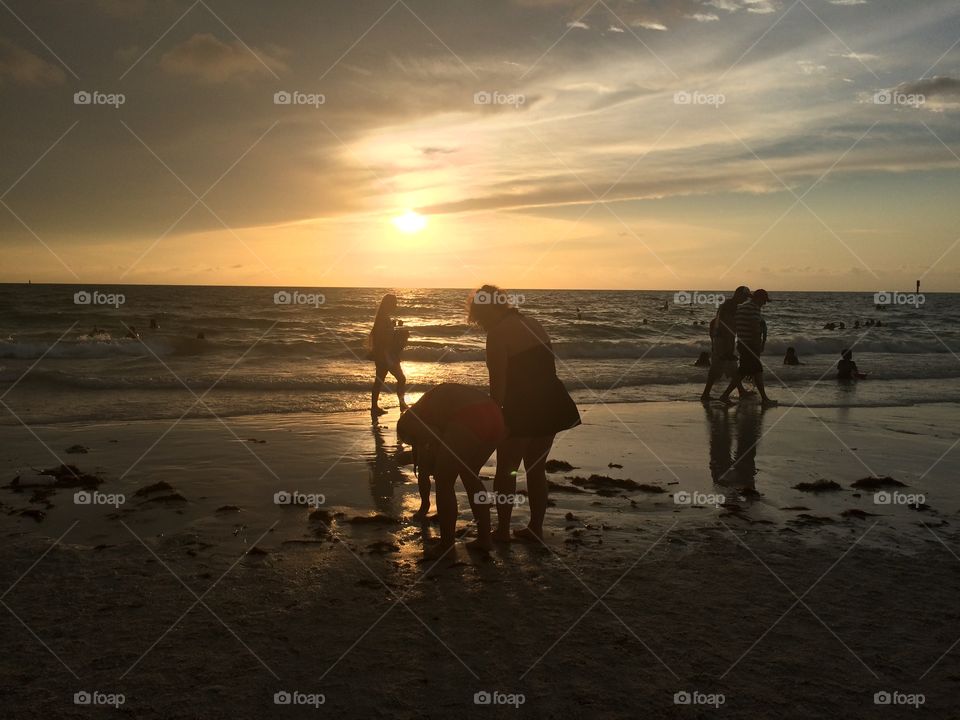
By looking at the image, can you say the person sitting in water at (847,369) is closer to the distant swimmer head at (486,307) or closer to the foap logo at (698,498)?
the foap logo at (698,498)

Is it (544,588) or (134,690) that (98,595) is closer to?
(134,690)

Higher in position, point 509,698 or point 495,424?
point 495,424

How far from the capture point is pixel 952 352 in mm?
34625

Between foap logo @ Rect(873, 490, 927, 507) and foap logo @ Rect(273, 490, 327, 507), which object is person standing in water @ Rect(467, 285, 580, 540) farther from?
foap logo @ Rect(873, 490, 927, 507)

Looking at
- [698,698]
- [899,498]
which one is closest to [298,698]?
[698,698]

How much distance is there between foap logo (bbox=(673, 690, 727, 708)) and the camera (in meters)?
3.72

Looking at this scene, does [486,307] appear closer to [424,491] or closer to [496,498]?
[496,498]

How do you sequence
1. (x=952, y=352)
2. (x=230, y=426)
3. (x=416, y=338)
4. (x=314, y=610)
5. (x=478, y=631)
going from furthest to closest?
(x=416, y=338), (x=952, y=352), (x=230, y=426), (x=314, y=610), (x=478, y=631)

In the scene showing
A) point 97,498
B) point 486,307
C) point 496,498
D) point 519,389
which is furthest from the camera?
point 97,498

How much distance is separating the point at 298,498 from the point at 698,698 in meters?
5.05

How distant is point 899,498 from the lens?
784cm

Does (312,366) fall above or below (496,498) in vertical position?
above

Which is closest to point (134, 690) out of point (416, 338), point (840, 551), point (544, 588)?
point (544, 588)

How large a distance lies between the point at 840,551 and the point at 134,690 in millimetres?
5309
